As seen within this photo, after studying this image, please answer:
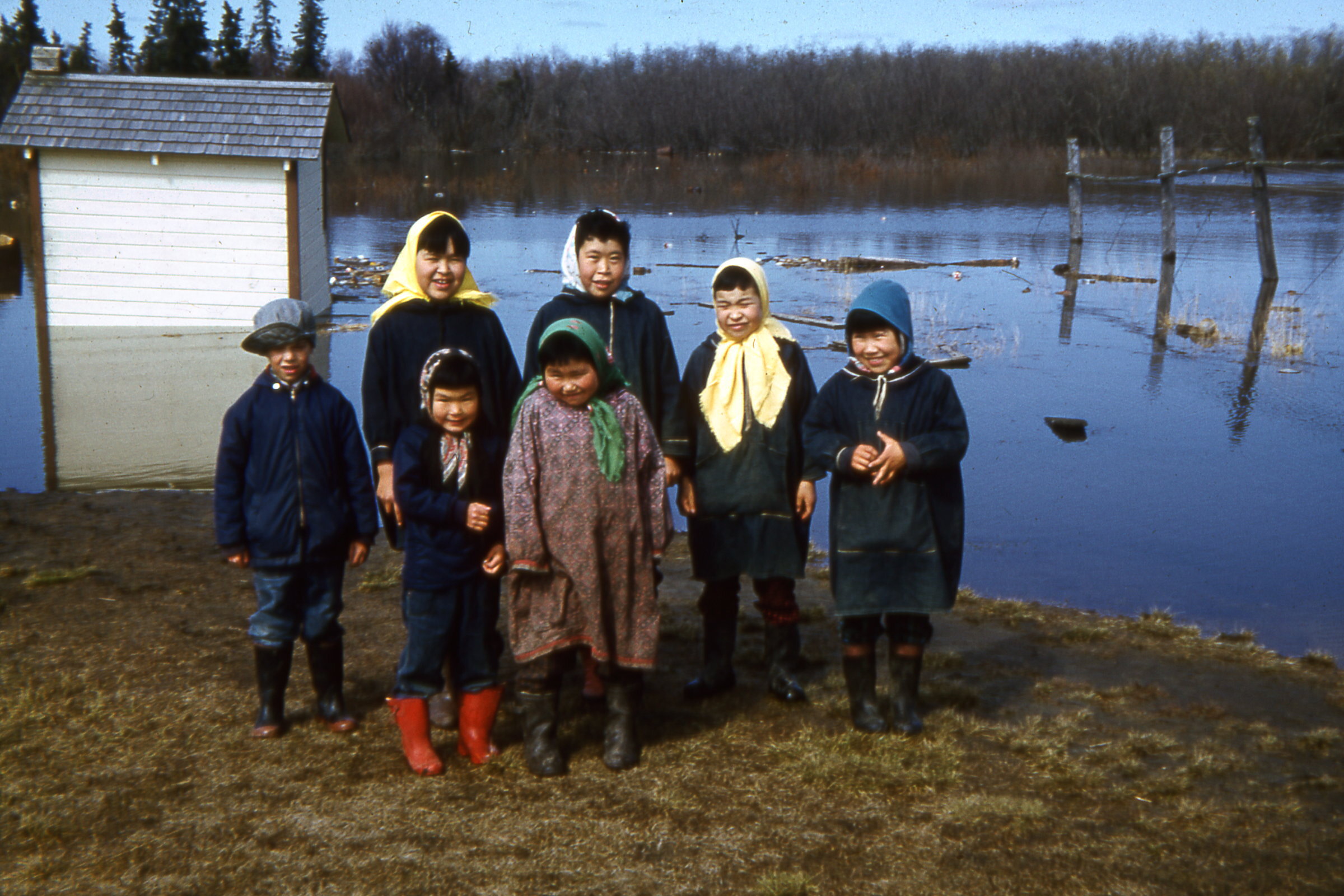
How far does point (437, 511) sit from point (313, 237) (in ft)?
44.0

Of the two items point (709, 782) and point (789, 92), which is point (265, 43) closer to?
point (789, 92)

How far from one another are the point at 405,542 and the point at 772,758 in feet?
4.72

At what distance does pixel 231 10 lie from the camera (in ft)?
234

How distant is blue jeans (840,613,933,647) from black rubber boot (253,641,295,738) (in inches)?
76.9

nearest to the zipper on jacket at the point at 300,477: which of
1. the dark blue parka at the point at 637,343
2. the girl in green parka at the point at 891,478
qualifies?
the dark blue parka at the point at 637,343

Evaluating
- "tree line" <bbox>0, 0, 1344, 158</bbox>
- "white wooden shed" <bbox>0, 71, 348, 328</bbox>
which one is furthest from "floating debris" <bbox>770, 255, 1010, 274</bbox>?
"tree line" <bbox>0, 0, 1344, 158</bbox>

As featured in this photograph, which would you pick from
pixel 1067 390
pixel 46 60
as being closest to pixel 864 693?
pixel 1067 390

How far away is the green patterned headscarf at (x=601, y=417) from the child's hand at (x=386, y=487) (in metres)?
0.53

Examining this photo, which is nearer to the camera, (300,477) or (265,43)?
(300,477)

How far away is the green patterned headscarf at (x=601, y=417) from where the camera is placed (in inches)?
154

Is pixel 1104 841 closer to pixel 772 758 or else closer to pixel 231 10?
pixel 772 758

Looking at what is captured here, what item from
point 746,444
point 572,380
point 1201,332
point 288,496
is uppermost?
point 572,380

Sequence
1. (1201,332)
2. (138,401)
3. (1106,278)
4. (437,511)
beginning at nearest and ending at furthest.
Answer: (437,511), (138,401), (1201,332), (1106,278)

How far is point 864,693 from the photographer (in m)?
4.45
